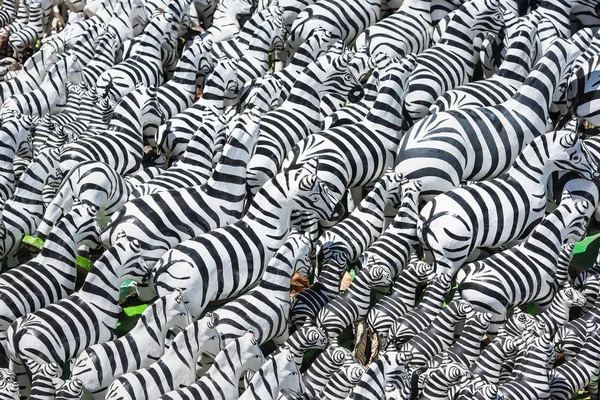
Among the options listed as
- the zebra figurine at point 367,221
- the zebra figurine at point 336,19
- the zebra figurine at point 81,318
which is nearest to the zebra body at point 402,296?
Answer: the zebra figurine at point 367,221

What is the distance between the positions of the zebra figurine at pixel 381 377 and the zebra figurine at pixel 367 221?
1037 millimetres

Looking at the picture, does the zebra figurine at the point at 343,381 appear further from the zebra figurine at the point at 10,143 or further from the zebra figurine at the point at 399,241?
the zebra figurine at the point at 10,143

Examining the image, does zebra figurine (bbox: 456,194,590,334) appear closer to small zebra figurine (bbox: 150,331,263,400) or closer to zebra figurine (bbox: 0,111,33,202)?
small zebra figurine (bbox: 150,331,263,400)

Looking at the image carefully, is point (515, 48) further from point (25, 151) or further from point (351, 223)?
point (25, 151)

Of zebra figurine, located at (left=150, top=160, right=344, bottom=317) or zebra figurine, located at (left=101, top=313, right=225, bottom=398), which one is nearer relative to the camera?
zebra figurine, located at (left=101, top=313, right=225, bottom=398)

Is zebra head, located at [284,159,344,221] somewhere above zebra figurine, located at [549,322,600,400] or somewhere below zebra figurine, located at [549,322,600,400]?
above

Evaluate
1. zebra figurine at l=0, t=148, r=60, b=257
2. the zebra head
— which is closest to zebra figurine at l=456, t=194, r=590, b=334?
the zebra head

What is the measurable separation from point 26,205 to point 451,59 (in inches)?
93.1

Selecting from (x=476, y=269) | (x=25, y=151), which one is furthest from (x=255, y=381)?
(x=25, y=151)

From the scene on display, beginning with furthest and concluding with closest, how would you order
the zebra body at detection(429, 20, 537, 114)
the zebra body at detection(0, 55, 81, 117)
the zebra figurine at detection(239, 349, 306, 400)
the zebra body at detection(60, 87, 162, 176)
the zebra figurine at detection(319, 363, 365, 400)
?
the zebra body at detection(0, 55, 81, 117) → the zebra body at detection(429, 20, 537, 114) → the zebra body at detection(60, 87, 162, 176) → the zebra figurine at detection(319, 363, 365, 400) → the zebra figurine at detection(239, 349, 306, 400)

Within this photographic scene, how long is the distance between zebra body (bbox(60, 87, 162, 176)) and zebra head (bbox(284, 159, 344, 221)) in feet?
3.56

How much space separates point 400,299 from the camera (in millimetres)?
5180

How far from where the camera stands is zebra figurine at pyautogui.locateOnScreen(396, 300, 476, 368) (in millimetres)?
4914

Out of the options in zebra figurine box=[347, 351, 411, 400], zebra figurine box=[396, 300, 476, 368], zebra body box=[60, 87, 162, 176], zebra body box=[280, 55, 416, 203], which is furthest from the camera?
zebra body box=[60, 87, 162, 176]
